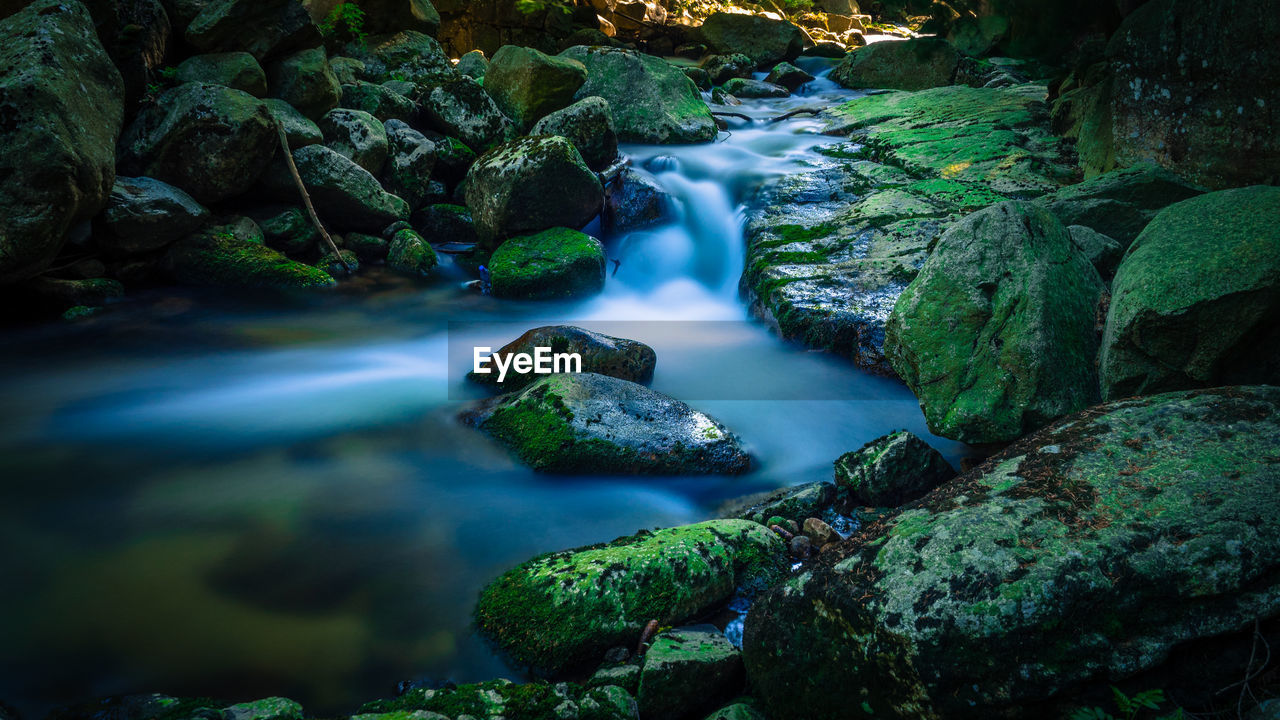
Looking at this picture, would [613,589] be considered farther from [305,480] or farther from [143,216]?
[143,216]

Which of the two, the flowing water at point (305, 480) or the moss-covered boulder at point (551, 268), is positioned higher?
the moss-covered boulder at point (551, 268)

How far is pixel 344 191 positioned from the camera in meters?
9.65

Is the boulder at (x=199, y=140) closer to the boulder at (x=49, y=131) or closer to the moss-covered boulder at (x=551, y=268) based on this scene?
the boulder at (x=49, y=131)

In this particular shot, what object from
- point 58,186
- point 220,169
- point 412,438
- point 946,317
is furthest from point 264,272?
point 946,317

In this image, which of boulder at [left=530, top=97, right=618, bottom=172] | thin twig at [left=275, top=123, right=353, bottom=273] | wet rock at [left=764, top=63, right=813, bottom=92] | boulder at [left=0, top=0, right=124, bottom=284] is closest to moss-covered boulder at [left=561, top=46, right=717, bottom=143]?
boulder at [left=530, top=97, right=618, bottom=172]

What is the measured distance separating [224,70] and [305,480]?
7.55m

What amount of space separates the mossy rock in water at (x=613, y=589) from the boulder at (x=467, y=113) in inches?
371

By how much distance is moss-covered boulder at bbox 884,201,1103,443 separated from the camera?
4066 mm

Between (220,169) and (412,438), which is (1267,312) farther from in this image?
(220,169)

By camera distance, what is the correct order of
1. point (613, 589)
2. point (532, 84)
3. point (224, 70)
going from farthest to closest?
point (532, 84)
point (224, 70)
point (613, 589)

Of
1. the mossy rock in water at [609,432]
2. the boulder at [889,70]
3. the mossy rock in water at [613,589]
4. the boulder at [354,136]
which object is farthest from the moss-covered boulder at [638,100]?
the mossy rock in water at [613,589]

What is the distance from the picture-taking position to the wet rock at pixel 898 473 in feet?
14.7

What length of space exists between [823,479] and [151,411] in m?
5.83

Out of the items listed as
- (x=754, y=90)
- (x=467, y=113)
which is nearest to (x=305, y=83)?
(x=467, y=113)
